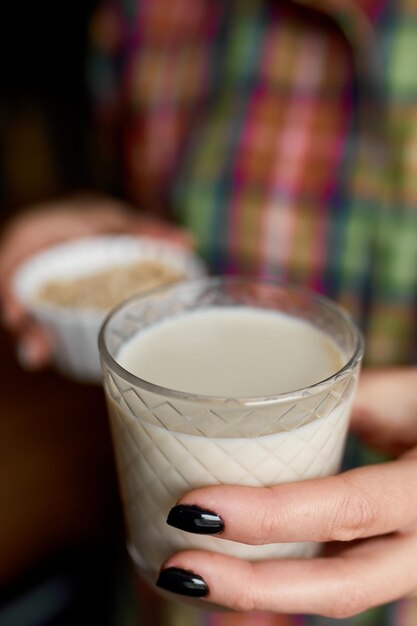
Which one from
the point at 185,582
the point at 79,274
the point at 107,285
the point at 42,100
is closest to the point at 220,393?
the point at 185,582

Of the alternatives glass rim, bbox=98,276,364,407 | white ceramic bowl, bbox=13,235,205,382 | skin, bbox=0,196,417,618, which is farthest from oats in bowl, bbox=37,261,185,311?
skin, bbox=0,196,417,618

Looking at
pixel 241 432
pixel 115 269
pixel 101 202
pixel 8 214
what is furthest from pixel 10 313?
pixel 8 214

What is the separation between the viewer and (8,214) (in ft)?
8.07

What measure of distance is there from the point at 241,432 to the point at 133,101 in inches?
34.5

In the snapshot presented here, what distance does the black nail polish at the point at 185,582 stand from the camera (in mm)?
460

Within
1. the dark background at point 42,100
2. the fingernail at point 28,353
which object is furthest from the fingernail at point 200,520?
the dark background at point 42,100

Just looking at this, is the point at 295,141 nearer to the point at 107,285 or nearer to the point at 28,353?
the point at 107,285

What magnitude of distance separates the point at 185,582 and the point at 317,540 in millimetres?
98

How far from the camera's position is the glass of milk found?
447 mm

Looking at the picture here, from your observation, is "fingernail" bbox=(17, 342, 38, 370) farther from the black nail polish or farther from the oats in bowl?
the black nail polish

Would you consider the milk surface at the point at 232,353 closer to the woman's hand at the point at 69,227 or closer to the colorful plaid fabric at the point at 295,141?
the colorful plaid fabric at the point at 295,141

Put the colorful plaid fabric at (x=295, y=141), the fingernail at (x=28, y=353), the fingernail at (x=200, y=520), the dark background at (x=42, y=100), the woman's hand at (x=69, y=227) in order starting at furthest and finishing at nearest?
the dark background at (x=42, y=100) → the woman's hand at (x=69, y=227) → the fingernail at (x=28, y=353) → the colorful plaid fabric at (x=295, y=141) → the fingernail at (x=200, y=520)

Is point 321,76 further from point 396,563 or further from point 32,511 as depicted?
point 32,511

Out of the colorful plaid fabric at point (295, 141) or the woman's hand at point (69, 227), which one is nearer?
the colorful plaid fabric at point (295, 141)
